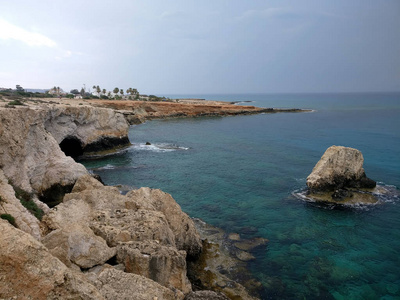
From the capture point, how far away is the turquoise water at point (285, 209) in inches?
622

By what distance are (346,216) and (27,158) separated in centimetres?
2520

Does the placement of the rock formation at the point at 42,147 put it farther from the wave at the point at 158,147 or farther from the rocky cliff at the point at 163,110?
the rocky cliff at the point at 163,110

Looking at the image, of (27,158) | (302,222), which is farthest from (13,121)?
(302,222)

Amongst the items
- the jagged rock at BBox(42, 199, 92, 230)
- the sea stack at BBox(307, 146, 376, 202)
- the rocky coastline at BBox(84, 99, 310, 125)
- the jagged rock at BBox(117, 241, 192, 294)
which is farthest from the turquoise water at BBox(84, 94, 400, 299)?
the rocky coastline at BBox(84, 99, 310, 125)

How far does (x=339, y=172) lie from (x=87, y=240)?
78.0 feet

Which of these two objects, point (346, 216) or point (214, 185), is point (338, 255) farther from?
point (214, 185)

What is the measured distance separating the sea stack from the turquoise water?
7.20 ft

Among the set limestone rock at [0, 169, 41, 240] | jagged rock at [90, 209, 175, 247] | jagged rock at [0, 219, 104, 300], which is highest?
jagged rock at [0, 219, 104, 300]

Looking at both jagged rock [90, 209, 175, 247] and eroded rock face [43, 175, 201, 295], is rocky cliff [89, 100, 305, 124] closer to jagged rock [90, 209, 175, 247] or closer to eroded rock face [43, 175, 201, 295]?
eroded rock face [43, 175, 201, 295]

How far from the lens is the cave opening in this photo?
41.2 meters

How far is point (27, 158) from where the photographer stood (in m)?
21.1

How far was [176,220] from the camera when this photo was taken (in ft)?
57.0

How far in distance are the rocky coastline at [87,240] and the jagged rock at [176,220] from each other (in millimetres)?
59

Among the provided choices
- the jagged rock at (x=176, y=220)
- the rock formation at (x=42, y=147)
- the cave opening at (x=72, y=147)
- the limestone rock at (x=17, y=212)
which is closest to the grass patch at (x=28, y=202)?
the rock formation at (x=42, y=147)
